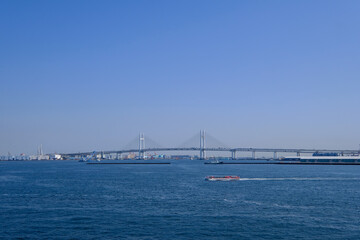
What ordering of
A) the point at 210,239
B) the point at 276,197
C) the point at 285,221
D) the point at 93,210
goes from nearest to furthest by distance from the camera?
the point at 210,239 < the point at 285,221 < the point at 93,210 < the point at 276,197

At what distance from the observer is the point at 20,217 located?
23.3 metres

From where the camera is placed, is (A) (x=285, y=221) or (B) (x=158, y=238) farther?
(A) (x=285, y=221)

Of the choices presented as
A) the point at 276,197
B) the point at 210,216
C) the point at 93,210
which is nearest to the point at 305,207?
the point at 276,197

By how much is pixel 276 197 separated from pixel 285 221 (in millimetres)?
Result: 10283

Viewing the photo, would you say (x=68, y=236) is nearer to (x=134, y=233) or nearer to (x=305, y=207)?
(x=134, y=233)

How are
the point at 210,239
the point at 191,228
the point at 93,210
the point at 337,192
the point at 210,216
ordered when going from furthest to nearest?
the point at 337,192 < the point at 93,210 < the point at 210,216 < the point at 191,228 < the point at 210,239

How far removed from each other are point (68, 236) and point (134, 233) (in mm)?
3392

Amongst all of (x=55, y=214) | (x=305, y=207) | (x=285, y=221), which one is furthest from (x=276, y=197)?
(x=55, y=214)

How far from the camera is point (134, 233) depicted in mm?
19203

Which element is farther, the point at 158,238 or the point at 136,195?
the point at 136,195

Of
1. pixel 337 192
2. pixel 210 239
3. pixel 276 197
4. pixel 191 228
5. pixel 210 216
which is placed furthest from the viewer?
pixel 337 192

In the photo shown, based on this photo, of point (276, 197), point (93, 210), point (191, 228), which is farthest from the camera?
point (276, 197)

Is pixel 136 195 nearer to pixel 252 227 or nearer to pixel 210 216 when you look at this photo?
pixel 210 216

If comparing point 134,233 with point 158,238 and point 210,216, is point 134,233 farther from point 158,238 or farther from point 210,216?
point 210,216
